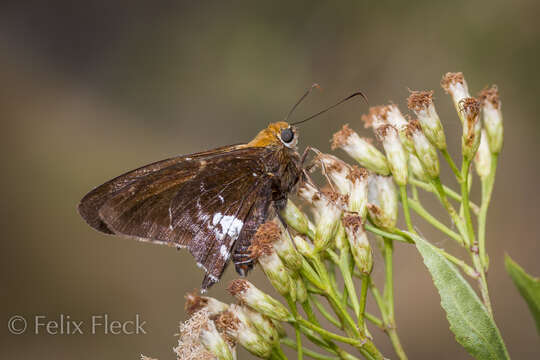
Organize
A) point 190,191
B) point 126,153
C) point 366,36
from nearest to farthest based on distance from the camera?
1. point 190,191
2. point 366,36
3. point 126,153

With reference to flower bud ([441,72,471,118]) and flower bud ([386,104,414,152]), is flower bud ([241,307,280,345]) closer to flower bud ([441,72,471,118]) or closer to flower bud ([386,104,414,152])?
flower bud ([386,104,414,152])

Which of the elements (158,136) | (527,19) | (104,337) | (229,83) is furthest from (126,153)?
(527,19)

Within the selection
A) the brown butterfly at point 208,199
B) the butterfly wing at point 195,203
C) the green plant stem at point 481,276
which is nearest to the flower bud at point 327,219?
the brown butterfly at point 208,199

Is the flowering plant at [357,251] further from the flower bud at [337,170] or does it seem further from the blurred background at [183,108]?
the blurred background at [183,108]

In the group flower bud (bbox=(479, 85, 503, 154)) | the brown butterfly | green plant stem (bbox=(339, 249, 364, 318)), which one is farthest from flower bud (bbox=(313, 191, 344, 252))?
flower bud (bbox=(479, 85, 503, 154))

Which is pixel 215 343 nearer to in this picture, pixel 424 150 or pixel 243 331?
pixel 243 331

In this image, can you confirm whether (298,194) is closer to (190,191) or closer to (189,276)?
(190,191)

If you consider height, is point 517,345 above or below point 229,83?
below
